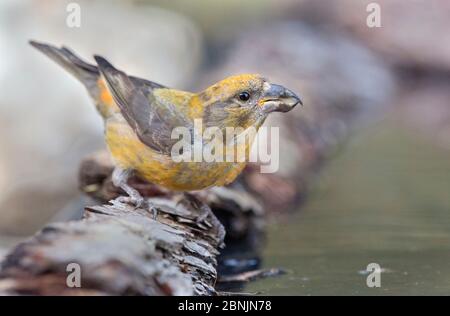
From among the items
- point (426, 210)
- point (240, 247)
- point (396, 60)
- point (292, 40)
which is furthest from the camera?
point (396, 60)

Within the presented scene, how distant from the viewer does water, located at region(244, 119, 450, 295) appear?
4598mm

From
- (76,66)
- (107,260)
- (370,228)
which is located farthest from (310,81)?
(107,260)

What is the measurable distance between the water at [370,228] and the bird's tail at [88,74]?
1428 millimetres

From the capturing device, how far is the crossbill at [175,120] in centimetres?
480

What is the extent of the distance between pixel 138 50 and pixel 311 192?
271 inches

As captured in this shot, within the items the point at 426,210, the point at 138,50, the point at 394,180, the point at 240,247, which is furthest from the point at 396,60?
the point at 240,247

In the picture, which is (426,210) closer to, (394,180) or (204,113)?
(394,180)

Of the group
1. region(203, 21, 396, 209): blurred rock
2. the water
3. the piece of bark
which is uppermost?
region(203, 21, 396, 209): blurred rock

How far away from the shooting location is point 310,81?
11.1 metres

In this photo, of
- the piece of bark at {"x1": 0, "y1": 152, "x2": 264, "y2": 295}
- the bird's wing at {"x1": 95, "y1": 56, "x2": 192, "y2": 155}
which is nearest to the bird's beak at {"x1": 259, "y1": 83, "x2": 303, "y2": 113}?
the bird's wing at {"x1": 95, "y1": 56, "x2": 192, "y2": 155}

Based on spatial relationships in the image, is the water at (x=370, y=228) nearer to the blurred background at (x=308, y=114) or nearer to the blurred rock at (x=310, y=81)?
the blurred background at (x=308, y=114)

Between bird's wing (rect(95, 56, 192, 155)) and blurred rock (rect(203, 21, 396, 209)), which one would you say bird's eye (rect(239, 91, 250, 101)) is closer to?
bird's wing (rect(95, 56, 192, 155))

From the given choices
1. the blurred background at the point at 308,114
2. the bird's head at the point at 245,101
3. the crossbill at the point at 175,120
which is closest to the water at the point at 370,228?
the blurred background at the point at 308,114
